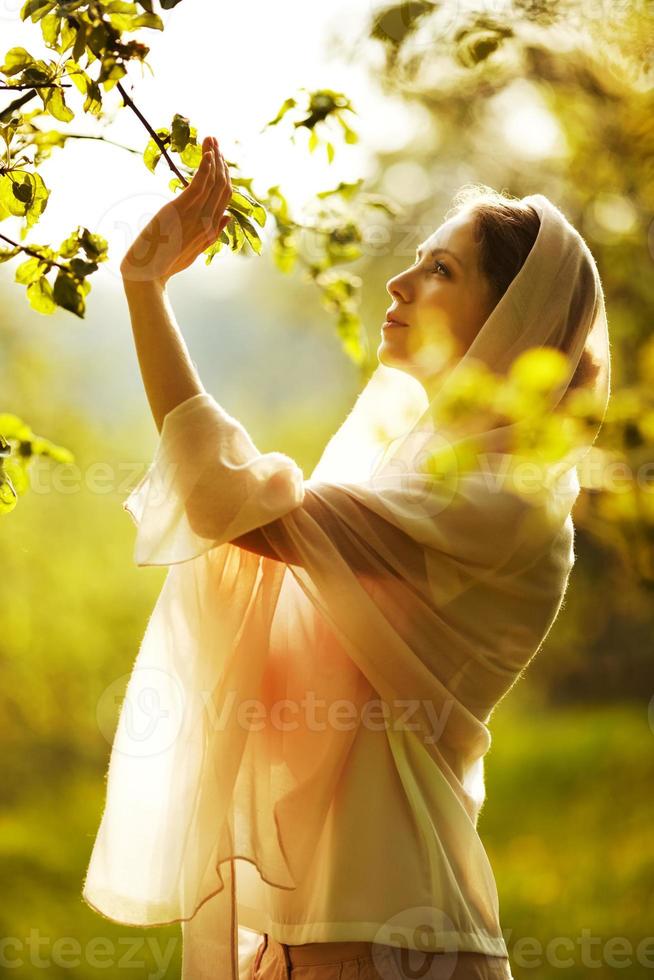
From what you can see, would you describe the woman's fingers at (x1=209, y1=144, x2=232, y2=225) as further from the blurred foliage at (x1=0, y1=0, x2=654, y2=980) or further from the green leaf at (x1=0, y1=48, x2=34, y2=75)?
the blurred foliage at (x1=0, y1=0, x2=654, y2=980)

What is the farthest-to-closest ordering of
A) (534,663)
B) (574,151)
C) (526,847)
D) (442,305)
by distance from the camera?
(534,663) → (526,847) → (574,151) → (442,305)

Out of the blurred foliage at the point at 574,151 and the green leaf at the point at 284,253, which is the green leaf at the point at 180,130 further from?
the blurred foliage at the point at 574,151

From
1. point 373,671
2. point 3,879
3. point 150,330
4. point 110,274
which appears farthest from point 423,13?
point 3,879

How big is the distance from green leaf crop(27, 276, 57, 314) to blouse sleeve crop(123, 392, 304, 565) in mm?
191

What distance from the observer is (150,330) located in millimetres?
753

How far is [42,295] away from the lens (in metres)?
0.86

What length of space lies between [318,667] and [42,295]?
1.32 ft

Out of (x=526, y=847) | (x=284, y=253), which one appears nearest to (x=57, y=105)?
(x=284, y=253)

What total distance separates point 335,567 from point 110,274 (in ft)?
1.11

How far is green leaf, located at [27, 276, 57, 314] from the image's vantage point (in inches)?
33.8

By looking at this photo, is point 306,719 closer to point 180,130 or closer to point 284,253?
point 180,130

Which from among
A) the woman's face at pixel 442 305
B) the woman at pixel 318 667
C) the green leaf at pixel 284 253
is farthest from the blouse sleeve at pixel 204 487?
the green leaf at pixel 284 253

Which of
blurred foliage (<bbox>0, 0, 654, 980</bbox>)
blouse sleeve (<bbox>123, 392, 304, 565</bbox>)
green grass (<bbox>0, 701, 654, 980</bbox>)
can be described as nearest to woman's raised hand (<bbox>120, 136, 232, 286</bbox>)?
blouse sleeve (<bbox>123, 392, 304, 565</bbox>)

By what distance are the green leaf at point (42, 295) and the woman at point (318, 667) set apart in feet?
0.46
